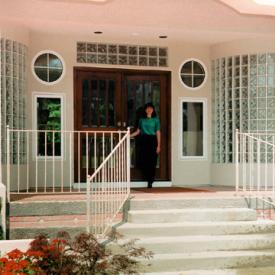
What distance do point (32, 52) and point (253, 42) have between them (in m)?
4.09

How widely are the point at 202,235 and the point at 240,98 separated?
3.90 meters

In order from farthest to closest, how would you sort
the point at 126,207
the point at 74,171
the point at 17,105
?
the point at 74,171
the point at 17,105
the point at 126,207

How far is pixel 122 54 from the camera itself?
1072 centimetres

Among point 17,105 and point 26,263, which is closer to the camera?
point 26,263

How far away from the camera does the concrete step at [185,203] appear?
26.6 ft

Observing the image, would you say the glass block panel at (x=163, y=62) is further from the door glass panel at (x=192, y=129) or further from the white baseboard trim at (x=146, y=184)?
the white baseboard trim at (x=146, y=184)

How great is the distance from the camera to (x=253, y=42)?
1067cm

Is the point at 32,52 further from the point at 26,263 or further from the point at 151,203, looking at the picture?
the point at 26,263

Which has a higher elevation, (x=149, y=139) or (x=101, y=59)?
(x=101, y=59)

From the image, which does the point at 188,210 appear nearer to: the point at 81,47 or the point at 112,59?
the point at 112,59

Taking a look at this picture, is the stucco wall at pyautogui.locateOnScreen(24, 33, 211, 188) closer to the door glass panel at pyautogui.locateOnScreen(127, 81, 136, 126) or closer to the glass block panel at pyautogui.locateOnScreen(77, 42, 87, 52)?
the glass block panel at pyautogui.locateOnScreen(77, 42, 87, 52)

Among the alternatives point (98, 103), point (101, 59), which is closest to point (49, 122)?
point (98, 103)

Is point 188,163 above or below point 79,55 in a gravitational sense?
below

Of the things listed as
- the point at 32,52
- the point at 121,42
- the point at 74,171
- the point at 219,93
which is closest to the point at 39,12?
the point at 32,52
